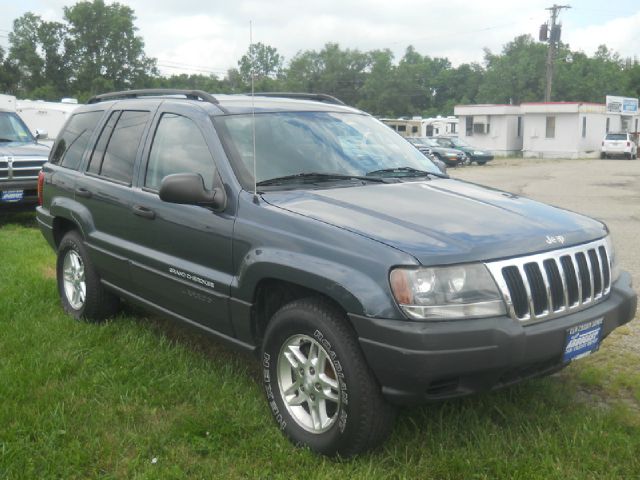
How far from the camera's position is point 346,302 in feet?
10.4

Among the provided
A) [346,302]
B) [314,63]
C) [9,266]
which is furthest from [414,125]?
[346,302]

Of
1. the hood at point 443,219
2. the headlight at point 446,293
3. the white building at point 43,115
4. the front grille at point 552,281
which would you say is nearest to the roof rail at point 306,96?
the hood at point 443,219

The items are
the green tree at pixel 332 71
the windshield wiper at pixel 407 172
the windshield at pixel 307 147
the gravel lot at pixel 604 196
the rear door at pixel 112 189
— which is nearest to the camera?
the windshield at pixel 307 147

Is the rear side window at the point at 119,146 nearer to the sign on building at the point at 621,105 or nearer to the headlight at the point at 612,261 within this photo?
the headlight at the point at 612,261

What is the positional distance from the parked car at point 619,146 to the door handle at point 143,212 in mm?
39576

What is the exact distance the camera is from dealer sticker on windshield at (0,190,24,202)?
10107 mm

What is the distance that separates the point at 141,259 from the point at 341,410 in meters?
1.91

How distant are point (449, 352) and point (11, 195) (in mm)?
8745

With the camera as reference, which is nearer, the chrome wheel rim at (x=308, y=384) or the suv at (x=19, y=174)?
the chrome wheel rim at (x=308, y=384)

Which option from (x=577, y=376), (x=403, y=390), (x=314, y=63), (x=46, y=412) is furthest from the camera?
(x=314, y=63)

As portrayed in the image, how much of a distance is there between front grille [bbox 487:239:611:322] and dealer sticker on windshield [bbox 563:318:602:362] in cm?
10

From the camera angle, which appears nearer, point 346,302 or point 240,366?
point 346,302

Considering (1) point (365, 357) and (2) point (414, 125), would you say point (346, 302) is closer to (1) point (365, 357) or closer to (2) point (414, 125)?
(1) point (365, 357)

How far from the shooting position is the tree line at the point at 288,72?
76375 mm
